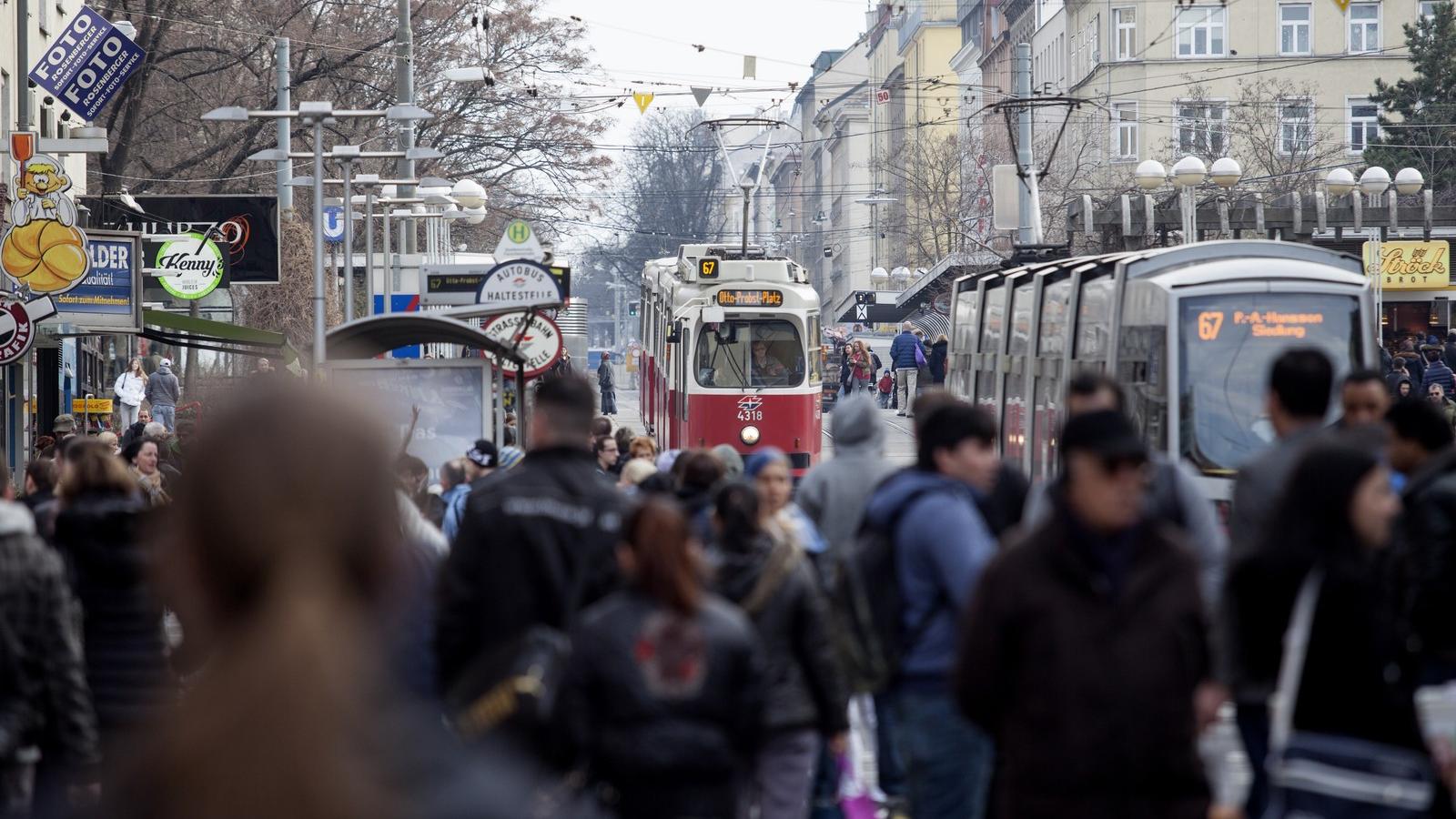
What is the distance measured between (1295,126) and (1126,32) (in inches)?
394

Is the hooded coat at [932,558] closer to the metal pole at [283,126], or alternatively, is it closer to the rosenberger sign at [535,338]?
the rosenberger sign at [535,338]

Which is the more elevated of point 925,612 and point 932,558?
point 932,558

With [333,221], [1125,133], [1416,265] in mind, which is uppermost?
[1125,133]

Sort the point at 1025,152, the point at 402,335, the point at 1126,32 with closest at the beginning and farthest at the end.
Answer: the point at 402,335 → the point at 1025,152 → the point at 1126,32

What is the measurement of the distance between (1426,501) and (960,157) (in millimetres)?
67730

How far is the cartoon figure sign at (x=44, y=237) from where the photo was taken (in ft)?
64.3

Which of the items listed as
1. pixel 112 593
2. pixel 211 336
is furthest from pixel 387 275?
pixel 112 593

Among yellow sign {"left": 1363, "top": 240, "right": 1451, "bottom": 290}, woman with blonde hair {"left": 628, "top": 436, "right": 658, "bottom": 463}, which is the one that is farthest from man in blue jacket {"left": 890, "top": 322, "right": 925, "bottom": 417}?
woman with blonde hair {"left": 628, "top": 436, "right": 658, "bottom": 463}

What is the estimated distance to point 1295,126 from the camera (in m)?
66.9

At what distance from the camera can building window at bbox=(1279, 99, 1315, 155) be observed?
64.2 metres

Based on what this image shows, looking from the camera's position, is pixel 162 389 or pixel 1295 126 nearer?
pixel 162 389

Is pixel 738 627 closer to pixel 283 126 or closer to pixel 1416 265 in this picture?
pixel 283 126

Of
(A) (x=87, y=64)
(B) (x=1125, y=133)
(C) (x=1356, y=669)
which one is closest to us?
(C) (x=1356, y=669)

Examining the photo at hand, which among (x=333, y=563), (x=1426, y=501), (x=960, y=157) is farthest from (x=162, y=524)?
(x=960, y=157)
